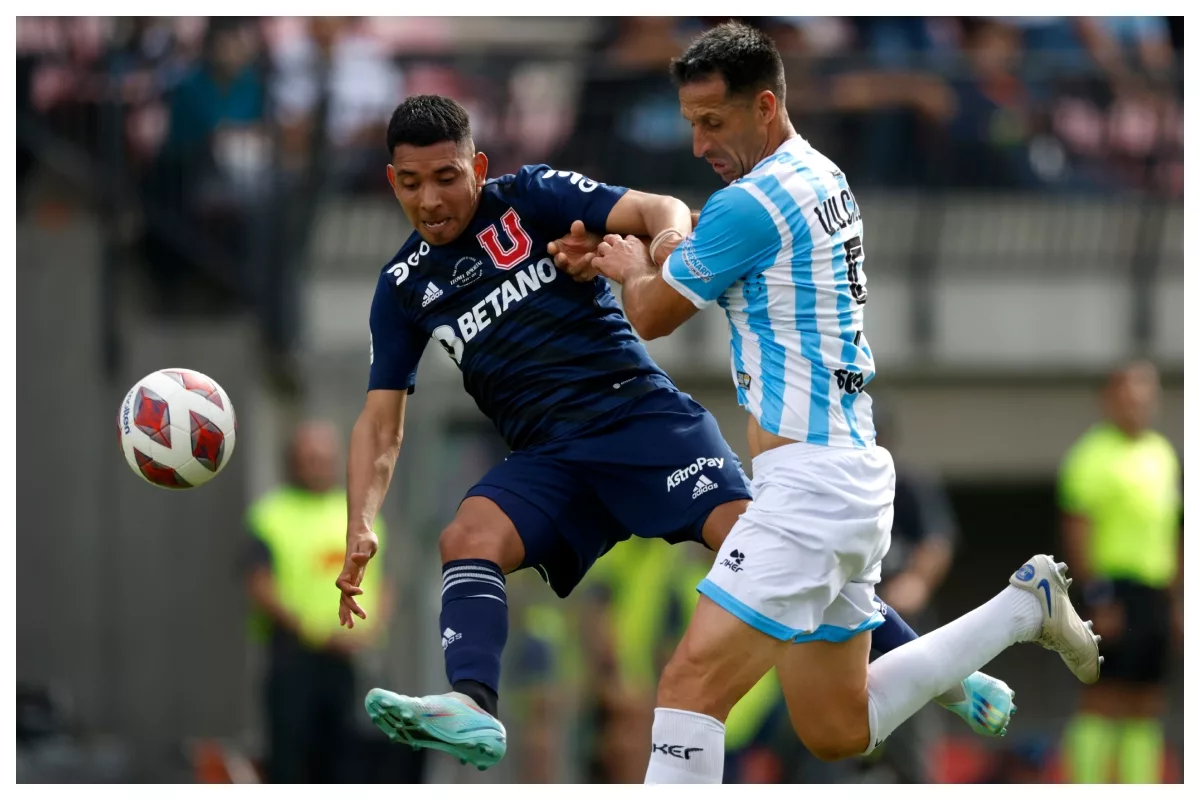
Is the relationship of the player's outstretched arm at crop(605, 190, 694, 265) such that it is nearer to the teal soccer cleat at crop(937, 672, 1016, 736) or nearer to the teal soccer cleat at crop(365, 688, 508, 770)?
the teal soccer cleat at crop(365, 688, 508, 770)

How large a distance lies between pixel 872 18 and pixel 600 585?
5412mm

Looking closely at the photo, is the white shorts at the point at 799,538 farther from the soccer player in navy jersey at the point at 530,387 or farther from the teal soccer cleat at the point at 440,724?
the teal soccer cleat at the point at 440,724

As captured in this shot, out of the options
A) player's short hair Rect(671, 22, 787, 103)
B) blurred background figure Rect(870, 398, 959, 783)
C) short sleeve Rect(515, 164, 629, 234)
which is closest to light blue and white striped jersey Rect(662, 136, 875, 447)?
player's short hair Rect(671, 22, 787, 103)

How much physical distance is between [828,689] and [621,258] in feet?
5.09

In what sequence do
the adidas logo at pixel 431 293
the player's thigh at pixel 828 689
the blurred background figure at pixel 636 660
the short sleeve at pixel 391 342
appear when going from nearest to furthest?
1. the player's thigh at pixel 828 689
2. the adidas logo at pixel 431 293
3. the short sleeve at pixel 391 342
4. the blurred background figure at pixel 636 660

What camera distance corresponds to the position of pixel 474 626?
6.38 m

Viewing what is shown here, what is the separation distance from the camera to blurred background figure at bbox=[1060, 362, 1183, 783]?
11.5m

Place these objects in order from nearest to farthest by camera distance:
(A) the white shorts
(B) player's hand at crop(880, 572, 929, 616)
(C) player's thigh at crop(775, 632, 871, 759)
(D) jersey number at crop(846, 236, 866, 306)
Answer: (A) the white shorts
(D) jersey number at crop(846, 236, 866, 306)
(C) player's thigh at crop(775, 632, 871, 759)
(B) player's hand at crop(880, 572, 929, 616)

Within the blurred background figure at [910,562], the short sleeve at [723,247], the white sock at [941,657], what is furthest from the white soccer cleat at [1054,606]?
the blurred background figure at [910,562]

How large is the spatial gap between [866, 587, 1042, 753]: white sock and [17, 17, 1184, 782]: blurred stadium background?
4.91 meters

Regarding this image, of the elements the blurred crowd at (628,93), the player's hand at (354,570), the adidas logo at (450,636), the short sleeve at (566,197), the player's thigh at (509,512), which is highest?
the blurred crowd at (628,93)

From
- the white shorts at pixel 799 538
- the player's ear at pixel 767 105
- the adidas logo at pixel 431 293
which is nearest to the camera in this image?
the white shorts at pixel 799 538

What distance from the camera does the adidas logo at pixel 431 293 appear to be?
21.9 ft
